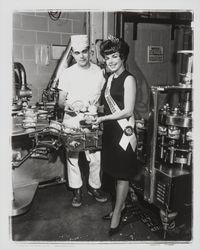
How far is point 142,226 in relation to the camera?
7.42ft

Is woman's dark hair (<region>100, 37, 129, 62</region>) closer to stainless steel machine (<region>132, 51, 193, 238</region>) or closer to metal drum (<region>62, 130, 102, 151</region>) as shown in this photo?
stainless steel machine (<region>132, 51, 193, 238</region>)

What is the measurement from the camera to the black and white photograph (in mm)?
1969

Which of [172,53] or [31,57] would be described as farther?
[172,53]

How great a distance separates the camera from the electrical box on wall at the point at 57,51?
287 cm

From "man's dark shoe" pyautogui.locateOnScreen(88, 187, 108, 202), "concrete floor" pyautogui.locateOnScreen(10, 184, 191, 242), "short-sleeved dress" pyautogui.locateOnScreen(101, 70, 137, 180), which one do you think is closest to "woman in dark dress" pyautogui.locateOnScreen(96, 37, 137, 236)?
"short-sleeved dress" pyautogui.locateOnScreen(101, 70, 137, 180)

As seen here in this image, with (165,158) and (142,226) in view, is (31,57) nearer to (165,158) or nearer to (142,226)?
(165,158)

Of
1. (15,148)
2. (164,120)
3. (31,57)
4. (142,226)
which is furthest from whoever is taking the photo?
(31,57)

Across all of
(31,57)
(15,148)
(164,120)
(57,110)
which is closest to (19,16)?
(31,57)

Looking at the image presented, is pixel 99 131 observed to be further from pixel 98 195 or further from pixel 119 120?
pixel 98 195

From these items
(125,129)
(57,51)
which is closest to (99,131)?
(125,129)

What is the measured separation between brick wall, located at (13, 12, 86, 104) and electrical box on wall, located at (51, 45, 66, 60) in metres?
0.04

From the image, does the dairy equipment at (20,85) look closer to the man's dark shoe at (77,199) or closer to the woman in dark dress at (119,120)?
the woman in dark dress at (119,120)

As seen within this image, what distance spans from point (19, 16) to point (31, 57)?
0.38m

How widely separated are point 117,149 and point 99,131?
0.22 m
